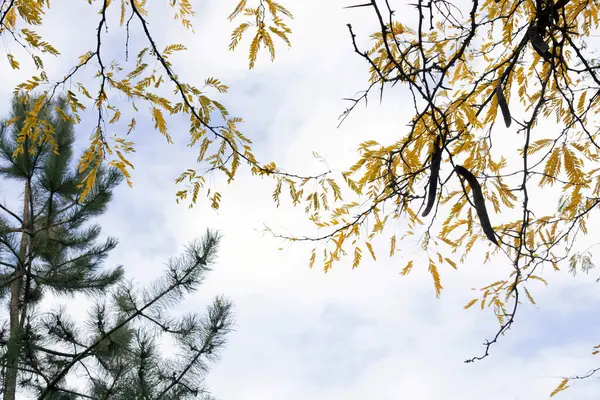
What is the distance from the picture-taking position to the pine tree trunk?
5.95 metres

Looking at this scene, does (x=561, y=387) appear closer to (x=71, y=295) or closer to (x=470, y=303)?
(x=470, y=303)

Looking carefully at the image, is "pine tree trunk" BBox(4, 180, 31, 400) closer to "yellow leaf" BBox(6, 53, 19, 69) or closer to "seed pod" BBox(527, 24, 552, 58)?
"yellow leaf" BBox(6, 53, 19, 69)

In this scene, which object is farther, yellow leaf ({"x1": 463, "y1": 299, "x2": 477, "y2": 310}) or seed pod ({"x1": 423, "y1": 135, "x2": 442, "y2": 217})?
yellow leaf ({"x1": 463, "y1": 299, "x2": 477, "y2": 310})

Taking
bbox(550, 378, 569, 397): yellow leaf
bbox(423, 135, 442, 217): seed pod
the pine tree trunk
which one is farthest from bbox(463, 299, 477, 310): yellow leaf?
the pine tree trunk

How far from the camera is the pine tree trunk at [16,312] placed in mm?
5953

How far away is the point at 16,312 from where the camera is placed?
24.2 ft

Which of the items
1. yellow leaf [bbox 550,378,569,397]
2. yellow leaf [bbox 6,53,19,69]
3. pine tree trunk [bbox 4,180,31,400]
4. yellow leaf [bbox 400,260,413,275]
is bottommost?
yellow leaf [bbox 550,378,569,397]

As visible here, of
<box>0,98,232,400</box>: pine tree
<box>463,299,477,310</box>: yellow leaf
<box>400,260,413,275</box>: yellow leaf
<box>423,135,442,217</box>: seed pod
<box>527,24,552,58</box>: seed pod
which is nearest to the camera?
<box>423,135,442,217</box>: seed pod

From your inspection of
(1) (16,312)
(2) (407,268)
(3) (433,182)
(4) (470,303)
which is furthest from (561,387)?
(1) (16,312)

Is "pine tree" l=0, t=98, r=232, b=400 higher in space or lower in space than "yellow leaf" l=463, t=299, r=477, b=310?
higher

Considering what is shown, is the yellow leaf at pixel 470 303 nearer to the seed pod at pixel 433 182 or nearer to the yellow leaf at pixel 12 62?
the seed pod at pixel 433 182

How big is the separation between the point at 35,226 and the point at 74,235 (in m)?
0.66

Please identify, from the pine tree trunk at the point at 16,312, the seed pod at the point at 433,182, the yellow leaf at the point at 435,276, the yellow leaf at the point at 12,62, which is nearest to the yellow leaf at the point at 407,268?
the yellow leaf at the point at 435,276

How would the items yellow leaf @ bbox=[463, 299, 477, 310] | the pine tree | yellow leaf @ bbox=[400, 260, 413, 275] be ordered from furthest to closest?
the pine tree
yellow leaf @ bbox=[463, 299, 477, 310]
yellow leaf @ bbox=[400, 260, 413, 275]
